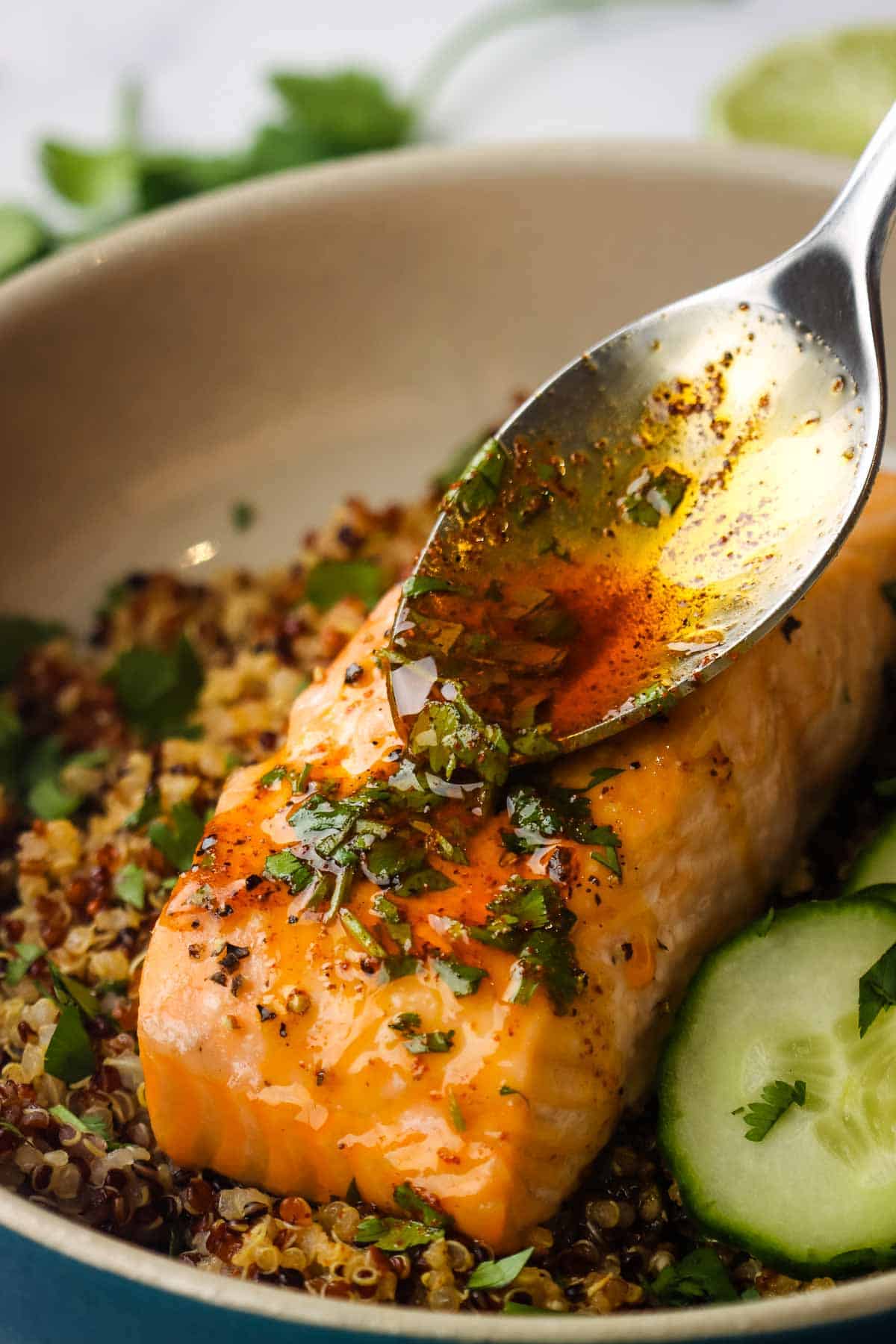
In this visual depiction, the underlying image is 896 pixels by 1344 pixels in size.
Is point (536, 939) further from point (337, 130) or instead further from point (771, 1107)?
point (337, 130)

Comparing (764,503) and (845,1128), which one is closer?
(845,1128)


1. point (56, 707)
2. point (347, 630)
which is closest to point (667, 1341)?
point (347, 630)

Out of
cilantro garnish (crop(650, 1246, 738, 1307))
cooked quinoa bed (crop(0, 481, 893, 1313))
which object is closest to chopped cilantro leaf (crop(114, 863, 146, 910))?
cooked quinoa bed (crop(0, 481, 893, 1313))

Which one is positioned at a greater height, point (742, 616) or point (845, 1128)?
point (742, 616)

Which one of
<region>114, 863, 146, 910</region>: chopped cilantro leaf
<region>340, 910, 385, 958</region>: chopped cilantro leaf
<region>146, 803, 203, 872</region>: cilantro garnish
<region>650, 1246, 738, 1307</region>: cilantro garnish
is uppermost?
<region>340, 910, 385, 958</region>: chopped cilantro leaf

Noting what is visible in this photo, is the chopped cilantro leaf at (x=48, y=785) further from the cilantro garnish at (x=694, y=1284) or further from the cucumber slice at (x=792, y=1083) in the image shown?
the cilantro garnish at (x=694, y=1284)

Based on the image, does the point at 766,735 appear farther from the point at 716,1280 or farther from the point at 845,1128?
the point at 716,1280

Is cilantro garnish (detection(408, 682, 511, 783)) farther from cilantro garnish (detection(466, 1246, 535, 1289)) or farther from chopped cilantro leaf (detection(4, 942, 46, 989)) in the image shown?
chopped cilantro leaf (detection(4, 942, 46, 989))
